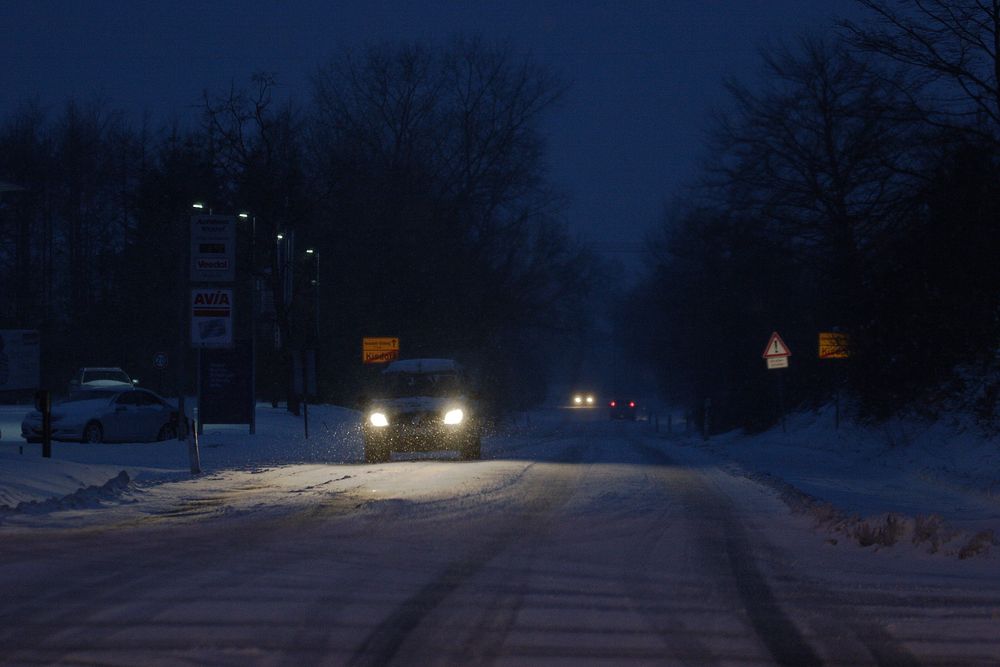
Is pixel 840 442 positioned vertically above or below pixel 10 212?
below

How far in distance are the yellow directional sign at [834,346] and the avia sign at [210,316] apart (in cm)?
1410

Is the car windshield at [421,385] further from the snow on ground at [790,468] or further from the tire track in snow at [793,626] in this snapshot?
the tire track in snow at [793,626]

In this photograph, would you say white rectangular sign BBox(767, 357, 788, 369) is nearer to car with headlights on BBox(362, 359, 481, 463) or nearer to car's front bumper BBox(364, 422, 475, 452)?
car with headlights on BBox(362, 359, 481, 463)

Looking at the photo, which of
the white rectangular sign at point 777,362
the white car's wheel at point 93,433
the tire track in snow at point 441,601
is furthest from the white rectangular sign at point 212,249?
the white rectangular sign at point 777,362

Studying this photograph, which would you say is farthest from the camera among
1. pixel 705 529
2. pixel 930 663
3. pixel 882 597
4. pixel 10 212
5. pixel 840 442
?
pixel 10 212

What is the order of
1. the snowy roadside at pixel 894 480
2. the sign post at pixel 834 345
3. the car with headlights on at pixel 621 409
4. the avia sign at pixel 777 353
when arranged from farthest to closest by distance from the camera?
the car with headlights on at pixel 621 409, the avia sign at pixel 777 353, the sign post at pixel 834 345, the snowy roadside at pixel 894 480

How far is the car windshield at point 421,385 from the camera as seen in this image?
2400 centimetres

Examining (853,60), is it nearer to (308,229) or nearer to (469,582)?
(469,582)

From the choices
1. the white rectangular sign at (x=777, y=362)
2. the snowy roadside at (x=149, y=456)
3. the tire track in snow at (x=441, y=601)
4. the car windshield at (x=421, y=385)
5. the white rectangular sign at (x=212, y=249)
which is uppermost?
the white rectangular sign at (x=212, y=249)

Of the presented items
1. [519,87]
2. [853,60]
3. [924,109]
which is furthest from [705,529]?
[519,87]

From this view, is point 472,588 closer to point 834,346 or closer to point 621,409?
point 834,346

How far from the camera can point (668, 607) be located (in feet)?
24.2

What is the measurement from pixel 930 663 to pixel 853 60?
56.7 ft

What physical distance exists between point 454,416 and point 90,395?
39.9ft
